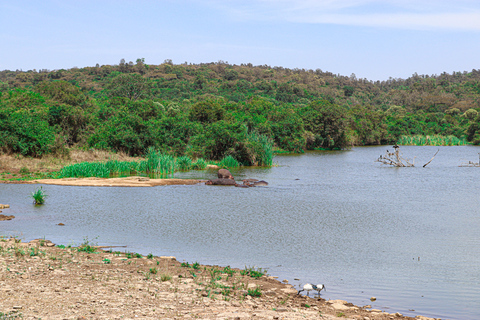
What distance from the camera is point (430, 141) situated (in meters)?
83.1

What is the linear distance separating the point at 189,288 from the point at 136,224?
7541 millimetres

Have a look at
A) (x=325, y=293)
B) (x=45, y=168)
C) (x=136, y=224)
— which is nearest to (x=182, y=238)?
(x=136, y=224)

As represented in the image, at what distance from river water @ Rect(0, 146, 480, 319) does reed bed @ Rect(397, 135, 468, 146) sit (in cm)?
5857

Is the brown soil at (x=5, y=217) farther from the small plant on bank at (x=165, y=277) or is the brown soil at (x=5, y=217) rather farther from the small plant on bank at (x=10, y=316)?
the small plant on bank at (x=10, y=316)

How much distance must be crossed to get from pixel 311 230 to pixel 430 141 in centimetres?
7547

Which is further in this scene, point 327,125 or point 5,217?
point 327,125

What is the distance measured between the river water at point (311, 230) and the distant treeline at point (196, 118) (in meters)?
13.5

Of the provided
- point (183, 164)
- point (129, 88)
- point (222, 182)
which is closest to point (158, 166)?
point (183, 164)

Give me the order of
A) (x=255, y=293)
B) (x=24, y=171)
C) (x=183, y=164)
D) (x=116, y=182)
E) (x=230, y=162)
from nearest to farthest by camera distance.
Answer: (x=255, y=293) < (x=116, y=182) < (x=24, y=171) < (x=183, y=164) < (x=230, y=162)

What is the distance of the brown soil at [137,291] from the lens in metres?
6.95

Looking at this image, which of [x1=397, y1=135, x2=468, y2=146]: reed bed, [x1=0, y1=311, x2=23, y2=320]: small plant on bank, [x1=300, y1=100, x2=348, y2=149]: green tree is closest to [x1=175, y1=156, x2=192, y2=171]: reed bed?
[x1=0, y1=311, x2=23, y2=320]: small plant on bank

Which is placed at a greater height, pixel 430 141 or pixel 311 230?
pixel 430 141

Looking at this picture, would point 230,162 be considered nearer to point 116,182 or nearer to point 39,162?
point 116,182

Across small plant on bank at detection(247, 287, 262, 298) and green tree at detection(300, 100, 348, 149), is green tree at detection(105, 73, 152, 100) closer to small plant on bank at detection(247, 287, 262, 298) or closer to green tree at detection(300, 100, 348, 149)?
green tree at detection(300, 100, 348, 149)
